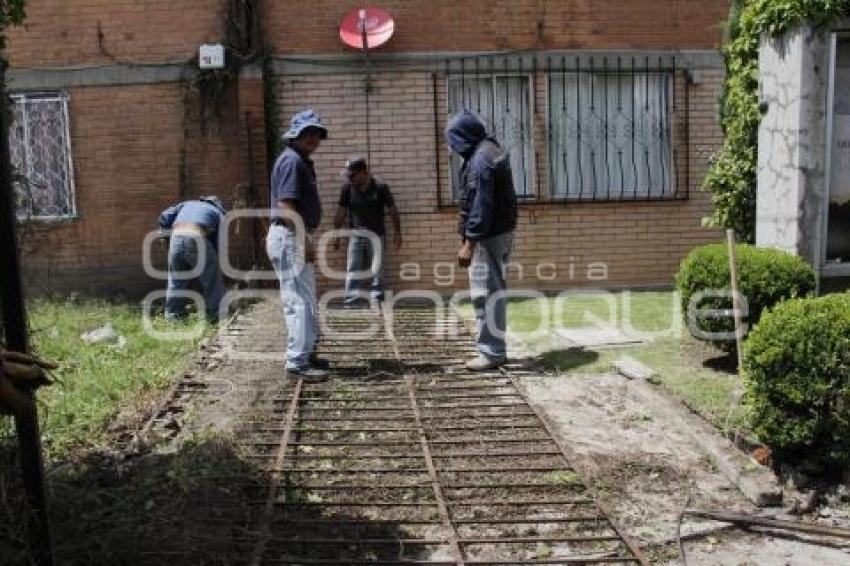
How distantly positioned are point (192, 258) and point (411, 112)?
10.1 feet

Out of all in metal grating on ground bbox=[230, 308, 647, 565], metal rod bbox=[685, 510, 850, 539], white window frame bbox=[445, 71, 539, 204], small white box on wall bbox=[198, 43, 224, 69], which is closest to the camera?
metal grating on ground bbox=[230, 308, 647, 565]

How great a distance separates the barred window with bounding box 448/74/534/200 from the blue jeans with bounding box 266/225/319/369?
4146 mm

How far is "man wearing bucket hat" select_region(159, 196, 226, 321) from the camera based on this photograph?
27.2 ft

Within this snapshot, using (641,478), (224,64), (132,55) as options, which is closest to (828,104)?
(641,478)

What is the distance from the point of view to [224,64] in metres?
9.38

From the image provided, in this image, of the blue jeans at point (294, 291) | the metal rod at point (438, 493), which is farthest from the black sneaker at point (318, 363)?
the metal rod at point (438, 493)

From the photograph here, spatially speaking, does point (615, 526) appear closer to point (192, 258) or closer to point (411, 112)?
point (192, 258)

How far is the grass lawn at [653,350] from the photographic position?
5.39 m

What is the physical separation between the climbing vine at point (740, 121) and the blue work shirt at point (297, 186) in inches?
138

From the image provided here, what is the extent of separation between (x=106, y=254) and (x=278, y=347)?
3.77 metres

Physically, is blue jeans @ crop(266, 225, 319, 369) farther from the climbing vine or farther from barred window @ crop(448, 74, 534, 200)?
barred window @ crop(448, 74, 534, 200)

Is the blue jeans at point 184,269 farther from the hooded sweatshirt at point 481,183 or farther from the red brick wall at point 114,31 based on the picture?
the hooded sweatshirt at point 481,183

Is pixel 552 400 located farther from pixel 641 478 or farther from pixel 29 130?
Answer: pixel 29 130

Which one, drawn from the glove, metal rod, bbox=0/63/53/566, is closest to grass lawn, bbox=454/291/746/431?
metal rod, bbox=0/63/53/566
